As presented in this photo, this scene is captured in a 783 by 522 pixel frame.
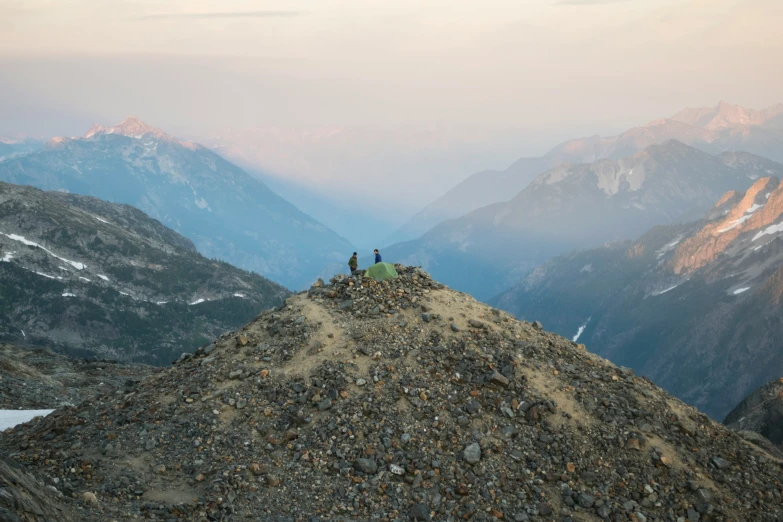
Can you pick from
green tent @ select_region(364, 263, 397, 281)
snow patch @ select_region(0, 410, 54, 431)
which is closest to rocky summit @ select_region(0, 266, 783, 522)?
green tent @ select_region(364, 263, 397, 281)

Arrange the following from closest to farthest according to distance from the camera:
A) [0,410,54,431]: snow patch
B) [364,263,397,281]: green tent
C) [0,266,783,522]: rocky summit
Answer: [0,266,783,522]: rocky summit, [0,410,54,431]: snow patch, [364,263,397,281]: green tent

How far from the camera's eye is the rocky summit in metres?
20.0

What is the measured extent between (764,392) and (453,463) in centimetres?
4168

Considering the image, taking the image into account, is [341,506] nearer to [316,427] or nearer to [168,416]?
[316,427]

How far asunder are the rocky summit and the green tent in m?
2.76

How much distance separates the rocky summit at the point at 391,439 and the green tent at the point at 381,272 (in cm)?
276

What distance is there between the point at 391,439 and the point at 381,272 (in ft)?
37.1

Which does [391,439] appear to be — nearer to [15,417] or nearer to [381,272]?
[381,272]

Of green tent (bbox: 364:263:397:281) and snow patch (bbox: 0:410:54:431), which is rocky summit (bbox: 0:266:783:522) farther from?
snow patch (bbox: 0:410:54:431)

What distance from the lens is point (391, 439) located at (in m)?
22.3

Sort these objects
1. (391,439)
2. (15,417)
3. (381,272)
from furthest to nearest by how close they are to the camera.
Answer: (15,417) < (381,272) < (391,439)

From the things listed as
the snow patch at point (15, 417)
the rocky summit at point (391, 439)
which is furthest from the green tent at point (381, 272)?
the snow patch at point (15, 417)

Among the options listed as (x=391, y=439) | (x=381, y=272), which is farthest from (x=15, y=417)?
(x=391, y=439)

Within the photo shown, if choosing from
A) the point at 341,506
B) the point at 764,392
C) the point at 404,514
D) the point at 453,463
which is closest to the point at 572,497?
the point at 453,463
